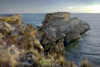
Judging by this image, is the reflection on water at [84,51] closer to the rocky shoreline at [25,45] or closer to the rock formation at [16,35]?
the rocky shoreline at [25,45]

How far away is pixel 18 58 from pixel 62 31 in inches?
467

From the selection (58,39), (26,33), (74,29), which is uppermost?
(26,33)

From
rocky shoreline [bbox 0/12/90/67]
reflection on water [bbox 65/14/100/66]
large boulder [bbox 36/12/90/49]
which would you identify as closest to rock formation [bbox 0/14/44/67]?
rocky shoreline [bbox 0/12/90/67]

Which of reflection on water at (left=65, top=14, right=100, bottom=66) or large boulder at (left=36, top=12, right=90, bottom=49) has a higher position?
large boulder at (left=36, top=12, right=90, bottom=49)

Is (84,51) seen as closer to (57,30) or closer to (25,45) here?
(57,30)

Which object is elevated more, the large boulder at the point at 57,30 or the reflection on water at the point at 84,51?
the large boulder at the point at 57,30

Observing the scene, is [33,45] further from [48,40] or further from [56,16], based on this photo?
[56,16]

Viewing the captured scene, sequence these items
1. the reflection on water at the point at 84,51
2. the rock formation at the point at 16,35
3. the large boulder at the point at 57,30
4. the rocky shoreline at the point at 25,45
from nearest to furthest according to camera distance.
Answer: the rocky shoreline at the point at 25,45 < the rock formation at the point at 16,35 < the reflection on water at the point at 84,51 < the large boulder at the point at 57,30

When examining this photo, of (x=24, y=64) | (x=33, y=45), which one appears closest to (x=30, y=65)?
(x=24, y=64)

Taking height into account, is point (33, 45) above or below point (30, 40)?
below

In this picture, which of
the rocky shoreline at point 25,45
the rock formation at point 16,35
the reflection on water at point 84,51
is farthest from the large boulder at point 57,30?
the rock formation at point 16,35

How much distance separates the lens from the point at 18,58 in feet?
18.1

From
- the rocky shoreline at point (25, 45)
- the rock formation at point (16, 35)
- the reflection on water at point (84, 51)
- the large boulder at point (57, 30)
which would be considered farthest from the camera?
the large boulder at point (57, 30)

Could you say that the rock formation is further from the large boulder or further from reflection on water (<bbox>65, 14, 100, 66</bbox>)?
the large boulder
